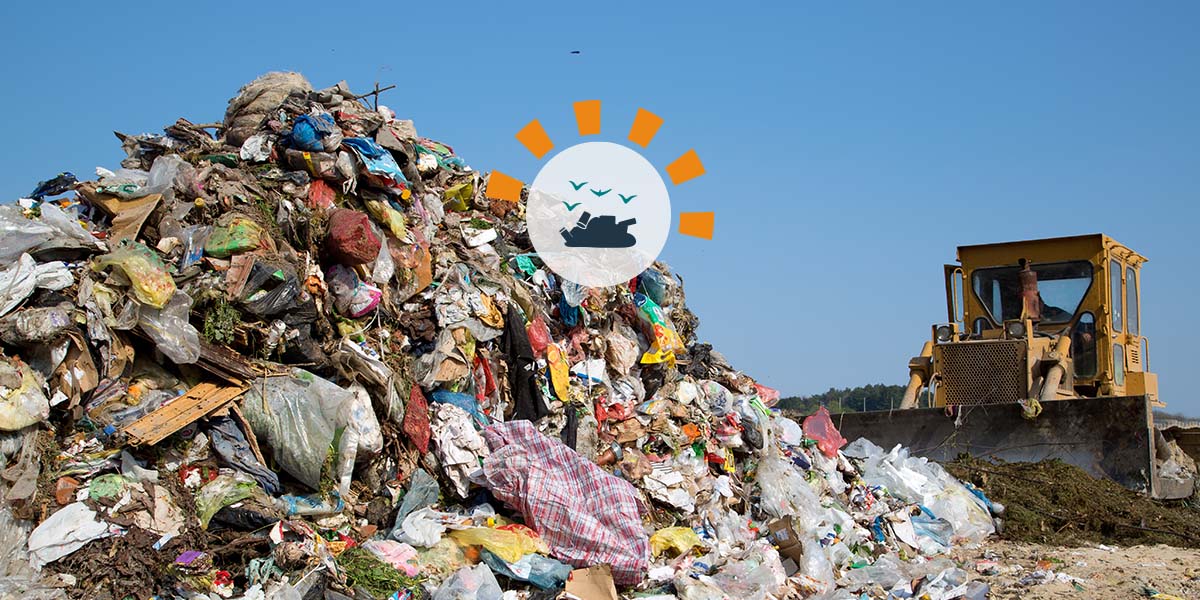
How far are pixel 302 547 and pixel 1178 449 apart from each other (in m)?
6.74

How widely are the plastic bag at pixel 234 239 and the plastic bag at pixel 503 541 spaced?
1763 millimetres

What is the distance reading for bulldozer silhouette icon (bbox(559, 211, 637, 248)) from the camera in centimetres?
709

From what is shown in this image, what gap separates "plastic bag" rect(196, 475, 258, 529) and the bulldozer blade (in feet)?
17.4

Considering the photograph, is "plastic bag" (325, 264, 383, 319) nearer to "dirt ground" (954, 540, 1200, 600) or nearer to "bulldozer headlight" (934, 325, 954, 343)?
"dirt ground" (954, 540, 1200, 600)

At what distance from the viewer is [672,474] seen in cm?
593

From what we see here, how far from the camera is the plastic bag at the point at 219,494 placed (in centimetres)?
449

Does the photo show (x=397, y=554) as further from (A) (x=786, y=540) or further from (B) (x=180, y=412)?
(A) (x=786, y=540)

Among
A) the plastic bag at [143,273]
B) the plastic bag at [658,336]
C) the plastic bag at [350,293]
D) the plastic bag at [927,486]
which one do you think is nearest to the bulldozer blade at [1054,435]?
the plastic bag at [927,486]

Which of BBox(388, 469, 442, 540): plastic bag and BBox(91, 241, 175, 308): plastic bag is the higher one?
BBox(91, 241, 175, 308): plastic bag

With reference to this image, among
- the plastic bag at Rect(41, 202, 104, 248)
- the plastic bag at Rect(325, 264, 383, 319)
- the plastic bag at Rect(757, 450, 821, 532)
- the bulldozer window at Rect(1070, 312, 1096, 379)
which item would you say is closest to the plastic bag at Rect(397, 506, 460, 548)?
the plastic bag at Rect(325, 264, 383, 319)

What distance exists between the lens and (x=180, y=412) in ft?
15.4

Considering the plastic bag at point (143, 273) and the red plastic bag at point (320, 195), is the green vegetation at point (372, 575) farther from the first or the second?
the red plastic bag at point (320, 195)

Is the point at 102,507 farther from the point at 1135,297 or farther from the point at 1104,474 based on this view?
the point at 1135,297

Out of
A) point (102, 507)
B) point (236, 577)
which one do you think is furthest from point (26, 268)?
point (236, 577)
